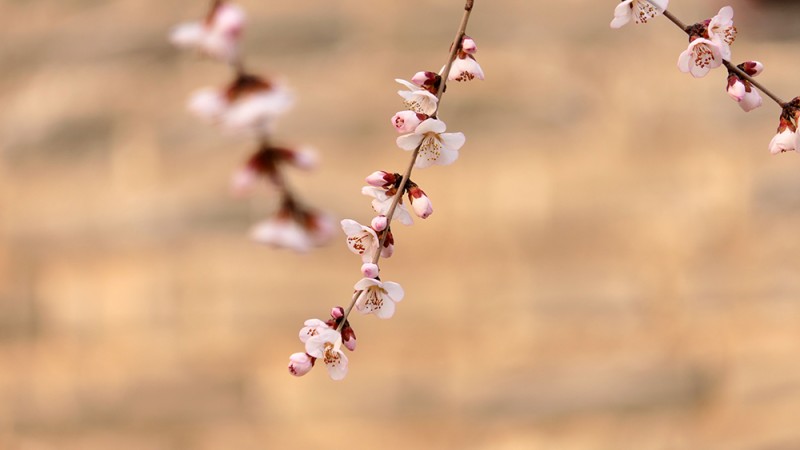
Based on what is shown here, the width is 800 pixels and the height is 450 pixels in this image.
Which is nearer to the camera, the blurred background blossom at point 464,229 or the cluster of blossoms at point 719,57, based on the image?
the cluster of blossoms at point 719,57

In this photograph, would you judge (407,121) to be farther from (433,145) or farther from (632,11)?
(632,11)

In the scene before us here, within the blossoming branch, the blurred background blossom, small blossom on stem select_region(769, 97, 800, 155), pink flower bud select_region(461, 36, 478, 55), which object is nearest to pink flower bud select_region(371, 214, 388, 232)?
the blossoming branch

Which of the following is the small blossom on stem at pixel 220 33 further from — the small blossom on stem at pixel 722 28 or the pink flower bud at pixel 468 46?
the small blossom on stem at pixel 722 28

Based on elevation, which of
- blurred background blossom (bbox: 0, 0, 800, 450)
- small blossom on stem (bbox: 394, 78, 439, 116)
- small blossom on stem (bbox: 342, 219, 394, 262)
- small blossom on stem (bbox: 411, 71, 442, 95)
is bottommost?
small blossom on stem (bbox: 342, 219, 394, 262)

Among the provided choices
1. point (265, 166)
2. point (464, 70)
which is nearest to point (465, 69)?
point (464, 70)

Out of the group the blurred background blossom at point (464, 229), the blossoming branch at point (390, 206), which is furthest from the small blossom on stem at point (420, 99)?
the blurred background blossom at point (464, 229)

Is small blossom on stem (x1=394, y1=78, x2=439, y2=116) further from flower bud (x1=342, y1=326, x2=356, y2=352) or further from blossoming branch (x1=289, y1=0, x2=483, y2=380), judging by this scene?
flower bud (x1=342, y1=326, x2=356, y2=352)
